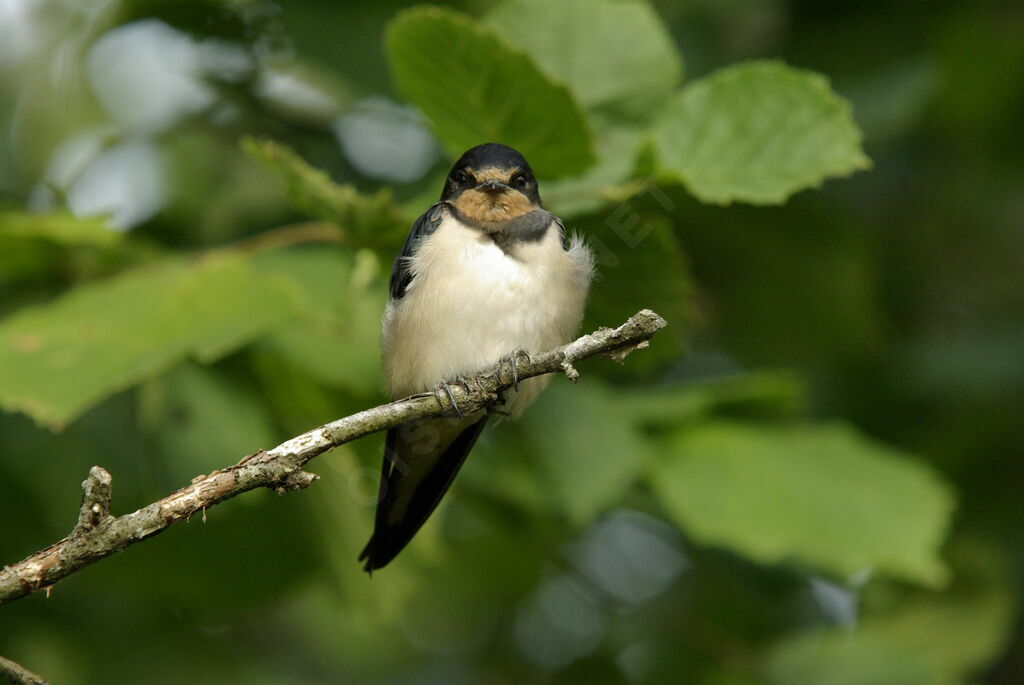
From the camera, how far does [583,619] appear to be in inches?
224

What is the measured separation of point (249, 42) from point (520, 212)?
1.70m

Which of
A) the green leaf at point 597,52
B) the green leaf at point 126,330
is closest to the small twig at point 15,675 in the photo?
the green leaf at point 126,330

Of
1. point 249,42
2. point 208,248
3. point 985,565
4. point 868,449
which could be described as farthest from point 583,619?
point 249,42

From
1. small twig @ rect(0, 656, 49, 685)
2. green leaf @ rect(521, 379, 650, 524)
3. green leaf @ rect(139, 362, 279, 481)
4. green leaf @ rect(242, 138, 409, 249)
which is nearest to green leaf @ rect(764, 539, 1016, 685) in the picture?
green leaf @ rect(521, 379, 650, 524)

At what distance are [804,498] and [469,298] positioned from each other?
46.7 inches

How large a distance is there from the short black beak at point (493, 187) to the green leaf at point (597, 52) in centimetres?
48

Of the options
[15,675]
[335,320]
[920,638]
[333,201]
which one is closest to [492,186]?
[333,201]

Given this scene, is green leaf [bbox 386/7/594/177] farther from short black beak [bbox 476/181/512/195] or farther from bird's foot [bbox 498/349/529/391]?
bird's foot [bbox 498/349/529/391]

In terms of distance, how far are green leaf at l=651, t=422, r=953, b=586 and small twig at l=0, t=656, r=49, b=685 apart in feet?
6.38

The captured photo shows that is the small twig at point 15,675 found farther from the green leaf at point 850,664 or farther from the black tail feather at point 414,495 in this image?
the green leaf at point 850,664

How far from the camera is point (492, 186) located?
2.83 metres

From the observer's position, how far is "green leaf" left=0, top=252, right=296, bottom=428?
2602 mm

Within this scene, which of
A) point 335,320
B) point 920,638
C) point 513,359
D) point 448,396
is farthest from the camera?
point 920,638

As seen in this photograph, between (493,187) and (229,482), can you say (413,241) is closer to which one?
(493,187)
